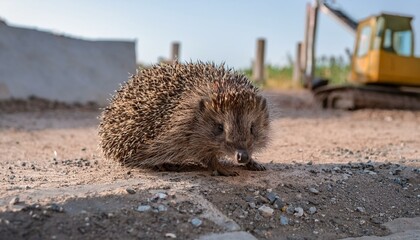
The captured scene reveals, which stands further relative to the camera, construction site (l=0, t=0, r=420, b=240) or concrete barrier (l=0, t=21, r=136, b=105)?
concrete barrier (l=0, t=21, r=136, b=105)

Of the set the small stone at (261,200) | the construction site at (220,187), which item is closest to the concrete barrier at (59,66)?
the construction site at (220,187)

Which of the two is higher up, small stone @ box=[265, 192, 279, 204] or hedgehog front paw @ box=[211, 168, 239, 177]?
hedgehog front paw @ box=[211, 168, 239, 177]

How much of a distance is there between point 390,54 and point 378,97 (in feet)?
3.89

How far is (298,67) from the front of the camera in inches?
878

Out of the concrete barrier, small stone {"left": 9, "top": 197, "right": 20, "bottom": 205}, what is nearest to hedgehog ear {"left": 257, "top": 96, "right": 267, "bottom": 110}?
small stone {"left": 9, "top": 197, "right": 20, "bottom": 205}

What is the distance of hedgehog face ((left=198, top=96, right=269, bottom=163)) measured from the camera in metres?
4.59

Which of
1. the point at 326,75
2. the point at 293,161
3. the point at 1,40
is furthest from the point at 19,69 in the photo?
the point at 326,75

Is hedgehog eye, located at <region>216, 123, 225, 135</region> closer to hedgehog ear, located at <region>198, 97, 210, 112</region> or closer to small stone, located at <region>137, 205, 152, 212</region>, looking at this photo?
hedgehog ear, located at <region>198, 97, 210, 112</region>

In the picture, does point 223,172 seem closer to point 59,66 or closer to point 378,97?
point 59,66

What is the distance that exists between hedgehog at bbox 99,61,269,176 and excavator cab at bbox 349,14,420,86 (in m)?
10.5

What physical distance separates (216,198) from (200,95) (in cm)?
109

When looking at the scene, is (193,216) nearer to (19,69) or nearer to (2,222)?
(2,222)

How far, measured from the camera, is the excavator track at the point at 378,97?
15.0 m

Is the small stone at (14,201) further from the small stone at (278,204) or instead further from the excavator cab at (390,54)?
the excavator cab at (390,54)
